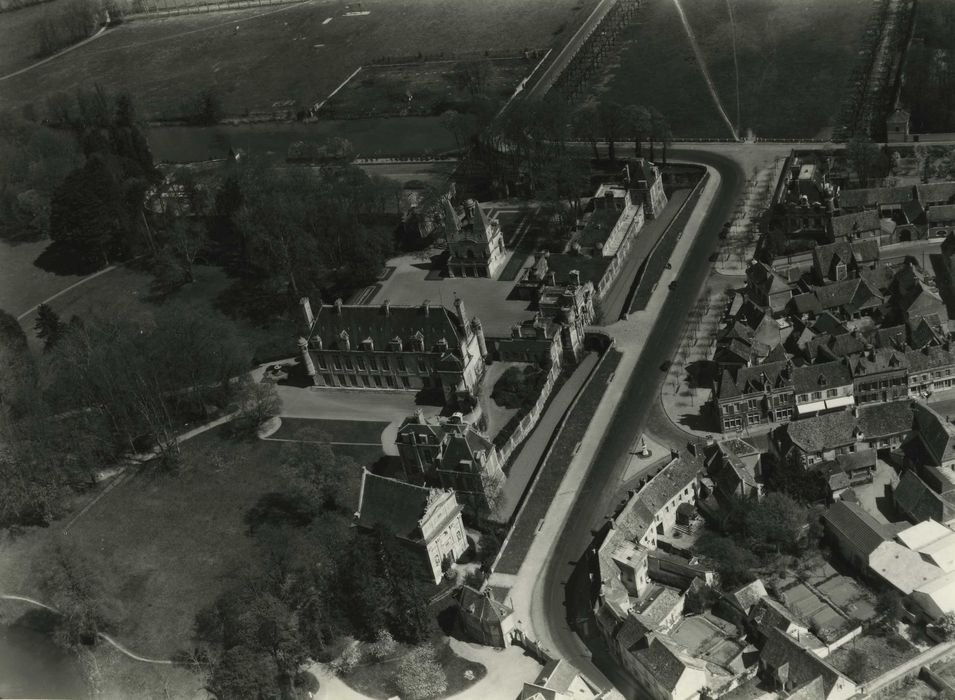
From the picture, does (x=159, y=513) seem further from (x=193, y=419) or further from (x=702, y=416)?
(x=702, y=416)

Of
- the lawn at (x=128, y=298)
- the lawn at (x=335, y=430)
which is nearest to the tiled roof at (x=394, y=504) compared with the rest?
the lawn at (x=335, y=430)

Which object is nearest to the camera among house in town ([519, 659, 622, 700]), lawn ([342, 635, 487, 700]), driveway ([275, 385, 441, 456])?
house in town ([519, 659, 622, 700])

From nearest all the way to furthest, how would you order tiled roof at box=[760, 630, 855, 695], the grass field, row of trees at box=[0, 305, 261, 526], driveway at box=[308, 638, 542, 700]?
tiled roof at box=[760, 630, 855, 695]
driveway at box=[308, 638, 542, 700]
row of trees at box=[0, 305, 261, 526]
the grass field

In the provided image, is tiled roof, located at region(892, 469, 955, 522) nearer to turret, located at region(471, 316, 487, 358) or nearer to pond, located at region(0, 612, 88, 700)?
turret, located at region(471, 316, 487, 358)

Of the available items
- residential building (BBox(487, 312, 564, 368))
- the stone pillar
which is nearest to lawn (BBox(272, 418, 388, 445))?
the stone pillar

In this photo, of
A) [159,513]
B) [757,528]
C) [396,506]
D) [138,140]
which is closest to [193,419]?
[159,513]

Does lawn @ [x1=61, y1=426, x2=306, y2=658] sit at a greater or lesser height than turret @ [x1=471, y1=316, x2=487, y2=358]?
lesser

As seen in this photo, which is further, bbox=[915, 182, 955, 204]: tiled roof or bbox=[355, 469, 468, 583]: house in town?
bbox=[915, 182, 955, 204]: tiled roof
